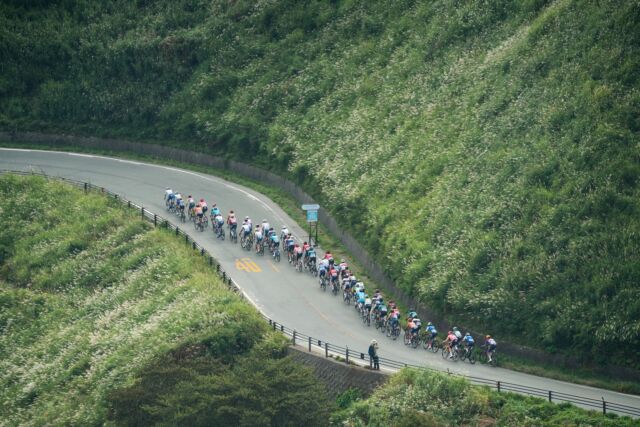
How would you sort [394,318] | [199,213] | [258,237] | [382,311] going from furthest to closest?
[199,213] → [258,237] → [382,311] → [394,318]

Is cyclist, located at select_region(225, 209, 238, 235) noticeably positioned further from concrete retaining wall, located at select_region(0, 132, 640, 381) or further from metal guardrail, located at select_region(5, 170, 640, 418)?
concrete retaining wall, located at select_region(0, 132, 640, 381)

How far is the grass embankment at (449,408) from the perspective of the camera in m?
39.0

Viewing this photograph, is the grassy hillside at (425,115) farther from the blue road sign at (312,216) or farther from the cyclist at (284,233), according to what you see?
the cyclist at (284,233)

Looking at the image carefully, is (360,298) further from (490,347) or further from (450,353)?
(490,347)

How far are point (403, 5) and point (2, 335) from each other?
31.7m

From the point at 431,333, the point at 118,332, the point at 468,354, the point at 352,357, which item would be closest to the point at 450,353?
the point at 468,354

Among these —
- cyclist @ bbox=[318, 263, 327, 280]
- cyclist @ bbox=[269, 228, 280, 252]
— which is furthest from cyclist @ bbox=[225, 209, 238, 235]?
cyclist @ bbox=[318, 263, 327, 280]

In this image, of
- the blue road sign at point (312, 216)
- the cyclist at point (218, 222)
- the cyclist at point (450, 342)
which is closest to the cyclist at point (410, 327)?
the cyclist at point (450, 342)

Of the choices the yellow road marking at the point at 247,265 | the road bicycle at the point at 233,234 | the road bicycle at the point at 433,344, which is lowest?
the road bicycle at the point at 433,344

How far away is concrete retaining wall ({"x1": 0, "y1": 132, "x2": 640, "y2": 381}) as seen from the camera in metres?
45.2

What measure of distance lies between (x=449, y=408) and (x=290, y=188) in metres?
29.6

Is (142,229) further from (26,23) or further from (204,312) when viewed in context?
(26,23)

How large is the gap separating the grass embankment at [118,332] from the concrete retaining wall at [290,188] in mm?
7500

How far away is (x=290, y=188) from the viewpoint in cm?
6838
